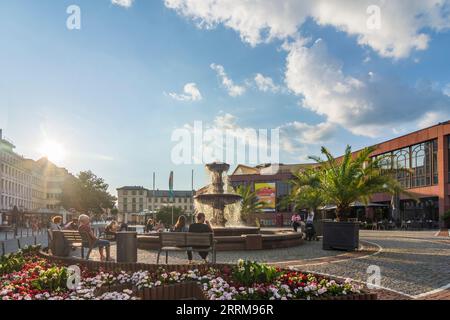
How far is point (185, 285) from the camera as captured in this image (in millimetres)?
6570

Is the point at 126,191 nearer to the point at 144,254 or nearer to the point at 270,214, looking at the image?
the point at 270,214

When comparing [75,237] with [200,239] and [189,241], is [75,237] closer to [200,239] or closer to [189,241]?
[189,241]

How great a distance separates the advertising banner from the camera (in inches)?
3086

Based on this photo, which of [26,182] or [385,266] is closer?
[385,266]

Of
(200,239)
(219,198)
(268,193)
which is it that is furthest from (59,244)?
(268,193)

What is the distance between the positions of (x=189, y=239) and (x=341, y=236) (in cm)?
694

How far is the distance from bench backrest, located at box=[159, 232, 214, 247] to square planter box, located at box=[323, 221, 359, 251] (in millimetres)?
6481

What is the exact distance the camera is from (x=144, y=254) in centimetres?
1418

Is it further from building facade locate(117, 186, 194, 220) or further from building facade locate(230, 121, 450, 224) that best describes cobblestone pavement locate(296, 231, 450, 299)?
building facade locate(117, 186, 194, 220)

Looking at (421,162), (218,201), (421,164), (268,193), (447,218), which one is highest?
(421,162)

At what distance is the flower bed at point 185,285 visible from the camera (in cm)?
573

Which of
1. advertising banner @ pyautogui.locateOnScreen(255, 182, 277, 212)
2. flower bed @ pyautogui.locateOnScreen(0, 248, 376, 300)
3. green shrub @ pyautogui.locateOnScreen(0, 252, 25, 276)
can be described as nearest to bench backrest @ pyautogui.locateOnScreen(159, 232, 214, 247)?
flower bed @ pyautogui.locateOnScreen(0, 248, 376, 300)
